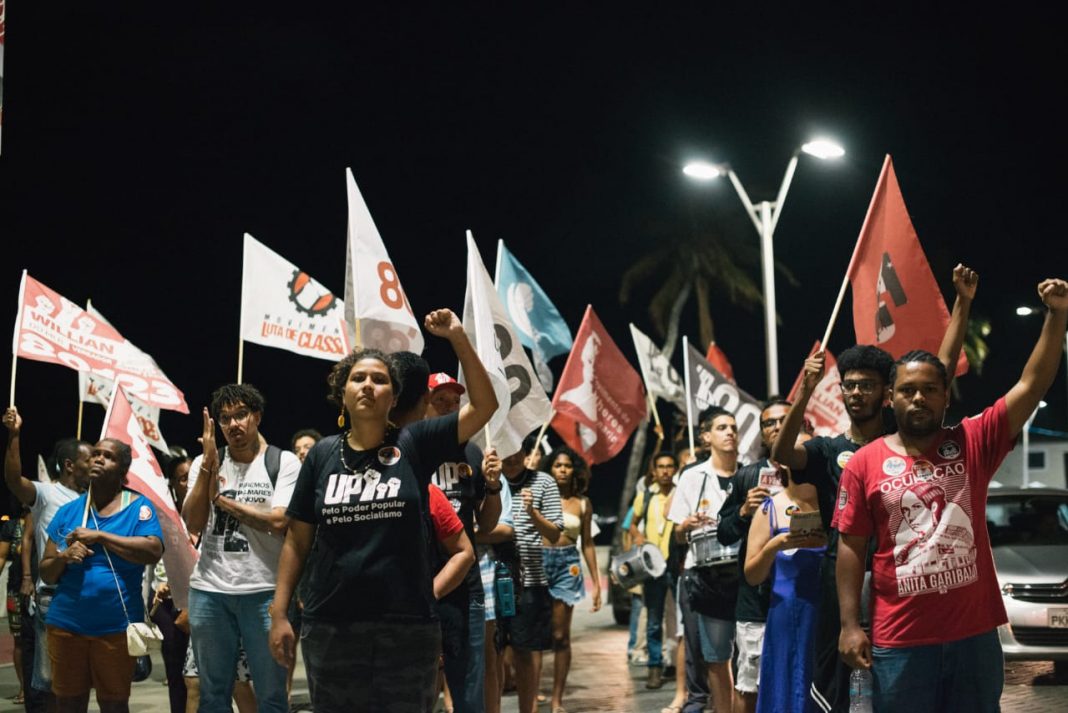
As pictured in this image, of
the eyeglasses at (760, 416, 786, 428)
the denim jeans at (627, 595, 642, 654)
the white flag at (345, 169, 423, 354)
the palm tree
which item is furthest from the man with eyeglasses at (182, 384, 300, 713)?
the palm tree

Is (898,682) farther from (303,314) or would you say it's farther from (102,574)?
(303,314)

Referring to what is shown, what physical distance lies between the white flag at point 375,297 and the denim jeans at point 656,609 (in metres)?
4.13

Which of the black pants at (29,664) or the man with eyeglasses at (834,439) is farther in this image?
the black pants at (29,664)

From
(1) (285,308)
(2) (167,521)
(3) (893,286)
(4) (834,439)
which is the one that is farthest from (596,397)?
(4) (834,439)

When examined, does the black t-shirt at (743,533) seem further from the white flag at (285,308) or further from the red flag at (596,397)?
the red flag at (596,397)

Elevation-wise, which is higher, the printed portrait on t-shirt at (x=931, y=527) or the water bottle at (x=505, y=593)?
the printed portrait on t-shirt at (x=931, y=527)

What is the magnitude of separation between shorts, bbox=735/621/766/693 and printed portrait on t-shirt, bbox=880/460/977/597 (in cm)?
220

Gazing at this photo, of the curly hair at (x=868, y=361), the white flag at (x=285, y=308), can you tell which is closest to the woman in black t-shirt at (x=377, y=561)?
the curly hair at (x=868, y=361)

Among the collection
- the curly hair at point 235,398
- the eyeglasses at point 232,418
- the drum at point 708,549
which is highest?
the curly hair at point 235,398

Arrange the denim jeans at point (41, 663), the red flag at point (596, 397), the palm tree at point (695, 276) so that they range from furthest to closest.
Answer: the palm tree at point (695, 276), the red flag at point (596, 397), the denim jeans at point (41, 663)

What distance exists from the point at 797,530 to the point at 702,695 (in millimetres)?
2862

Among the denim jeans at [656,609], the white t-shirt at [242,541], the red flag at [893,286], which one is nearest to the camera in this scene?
the white t-shirt at [242,541]

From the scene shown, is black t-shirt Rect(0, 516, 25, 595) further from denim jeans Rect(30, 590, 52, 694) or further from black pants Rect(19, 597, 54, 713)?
denim jeans Rect(30, 590, 52, 694)

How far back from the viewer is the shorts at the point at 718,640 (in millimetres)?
7461
